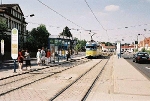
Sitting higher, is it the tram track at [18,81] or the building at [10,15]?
the building at [10,15]

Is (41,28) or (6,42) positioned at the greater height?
(41,28)

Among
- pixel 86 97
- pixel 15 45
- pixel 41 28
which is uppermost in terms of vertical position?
pixel 41 28

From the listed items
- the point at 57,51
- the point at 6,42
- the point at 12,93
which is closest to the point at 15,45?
the point at 12,93

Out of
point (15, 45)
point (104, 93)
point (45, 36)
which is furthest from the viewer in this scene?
point (45, 36)

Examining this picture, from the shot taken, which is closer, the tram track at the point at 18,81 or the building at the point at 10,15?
the tram track at the point at 18,81

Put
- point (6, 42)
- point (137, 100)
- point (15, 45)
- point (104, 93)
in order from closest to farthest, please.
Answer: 1. point (137, 100)
2. point (104, 93)
3. point (15, 45)
4. point (6, 42)

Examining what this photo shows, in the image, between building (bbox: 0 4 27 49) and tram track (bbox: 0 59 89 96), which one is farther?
building (bbox: 0 4 27 49)

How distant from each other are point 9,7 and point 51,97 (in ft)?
178

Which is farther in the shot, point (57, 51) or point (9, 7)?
point (9, 7)

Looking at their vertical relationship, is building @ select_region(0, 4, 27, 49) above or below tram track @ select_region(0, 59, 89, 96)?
above

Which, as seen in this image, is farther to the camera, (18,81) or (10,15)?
(10,15)

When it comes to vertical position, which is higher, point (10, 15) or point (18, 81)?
point (10, 15)

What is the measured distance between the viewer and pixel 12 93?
9.85 meters

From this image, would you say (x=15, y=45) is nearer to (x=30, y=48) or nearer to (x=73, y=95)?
(x=73, y=95)
